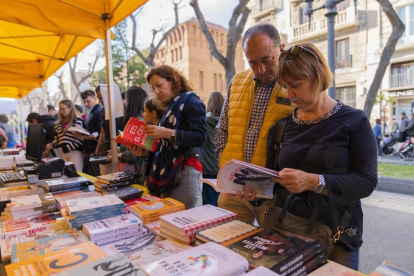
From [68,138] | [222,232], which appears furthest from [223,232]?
[68,138]

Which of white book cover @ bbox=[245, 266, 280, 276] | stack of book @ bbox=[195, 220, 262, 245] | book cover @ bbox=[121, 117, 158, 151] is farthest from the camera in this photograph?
book cover @ bbox=[121, 117, 158, 151]

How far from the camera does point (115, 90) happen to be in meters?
2.82

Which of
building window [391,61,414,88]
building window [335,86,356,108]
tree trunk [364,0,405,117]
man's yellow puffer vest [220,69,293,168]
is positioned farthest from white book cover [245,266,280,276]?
building window [391,61,414,88]

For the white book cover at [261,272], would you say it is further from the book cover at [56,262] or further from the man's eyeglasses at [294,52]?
the man's eyeglasses at [294,52]

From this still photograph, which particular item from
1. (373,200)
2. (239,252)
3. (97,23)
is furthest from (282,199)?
(373,200)

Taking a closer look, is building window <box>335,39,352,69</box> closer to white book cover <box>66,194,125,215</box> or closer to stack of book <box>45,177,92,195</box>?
stack of book <box>45,177,92,195</box>

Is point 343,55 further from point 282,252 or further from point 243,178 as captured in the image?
point 282,252

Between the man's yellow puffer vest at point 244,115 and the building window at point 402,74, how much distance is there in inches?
695

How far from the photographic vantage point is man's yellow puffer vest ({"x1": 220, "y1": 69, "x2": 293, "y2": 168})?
1.56m

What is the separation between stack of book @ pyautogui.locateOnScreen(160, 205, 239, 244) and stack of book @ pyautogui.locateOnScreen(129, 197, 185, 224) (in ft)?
0.58

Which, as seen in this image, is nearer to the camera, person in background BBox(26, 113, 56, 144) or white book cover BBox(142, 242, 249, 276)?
white book cover BBox(142, 242, 249, 276)

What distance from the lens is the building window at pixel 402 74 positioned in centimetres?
1553

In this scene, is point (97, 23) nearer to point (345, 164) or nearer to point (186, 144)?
point (186, 144)

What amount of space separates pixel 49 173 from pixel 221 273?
230 cm
